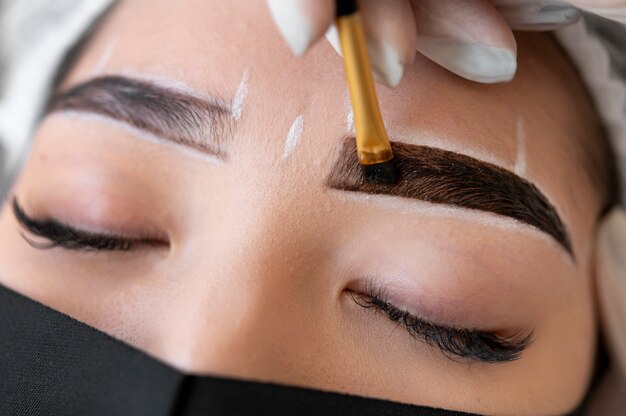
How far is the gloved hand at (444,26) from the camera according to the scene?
1.92ft

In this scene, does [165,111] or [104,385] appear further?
[165,111]

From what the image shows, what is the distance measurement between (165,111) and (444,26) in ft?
1.03

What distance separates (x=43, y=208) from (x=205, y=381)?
0.33 metres

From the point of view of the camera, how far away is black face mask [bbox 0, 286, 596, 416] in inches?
23.7

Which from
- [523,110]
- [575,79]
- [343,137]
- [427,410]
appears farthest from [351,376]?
[575,79]

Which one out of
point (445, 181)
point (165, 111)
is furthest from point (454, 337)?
point (165, 111)

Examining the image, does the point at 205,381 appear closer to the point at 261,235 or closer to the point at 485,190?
the point at 261,235

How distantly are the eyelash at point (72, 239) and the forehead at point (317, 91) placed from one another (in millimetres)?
170

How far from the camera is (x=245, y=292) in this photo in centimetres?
67

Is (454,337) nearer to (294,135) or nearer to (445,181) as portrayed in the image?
(445,181)

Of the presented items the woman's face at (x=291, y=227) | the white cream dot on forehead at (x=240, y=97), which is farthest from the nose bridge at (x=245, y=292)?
the white cream dot on forehead at (x=240, y=97)

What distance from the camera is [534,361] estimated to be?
0.81 meters

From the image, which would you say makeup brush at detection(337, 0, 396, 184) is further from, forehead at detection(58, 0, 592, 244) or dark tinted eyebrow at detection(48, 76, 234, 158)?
dark tinted eyebrow at detection(48, 76, 234, 158)

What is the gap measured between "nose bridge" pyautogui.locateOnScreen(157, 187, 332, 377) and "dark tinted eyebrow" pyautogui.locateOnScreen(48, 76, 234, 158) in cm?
9
